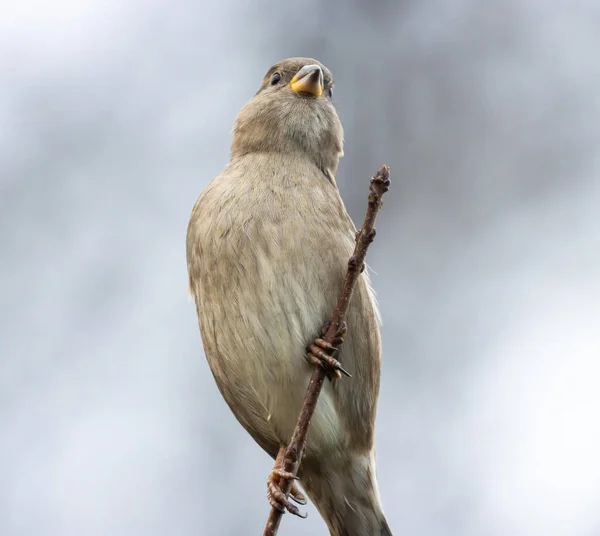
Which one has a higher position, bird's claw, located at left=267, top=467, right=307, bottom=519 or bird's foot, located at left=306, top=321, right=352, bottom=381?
bird's foot, located at left=306, top=321, right=352, bottom=381

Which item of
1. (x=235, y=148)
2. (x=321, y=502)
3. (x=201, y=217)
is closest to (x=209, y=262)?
(x=201, y=217)

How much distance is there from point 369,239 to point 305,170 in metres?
0.99

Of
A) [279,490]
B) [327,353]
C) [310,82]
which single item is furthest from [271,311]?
[310,82]

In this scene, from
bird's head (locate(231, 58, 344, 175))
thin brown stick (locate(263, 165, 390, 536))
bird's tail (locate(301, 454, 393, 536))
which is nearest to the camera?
thin brown stick (locate(263, 165, 390, 536))

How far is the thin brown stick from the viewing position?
93.0 inches

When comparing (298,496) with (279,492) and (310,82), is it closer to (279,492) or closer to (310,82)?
(279,492)

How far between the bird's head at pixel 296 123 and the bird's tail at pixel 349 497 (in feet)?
4.24

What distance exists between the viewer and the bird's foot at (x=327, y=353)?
8.93 feet

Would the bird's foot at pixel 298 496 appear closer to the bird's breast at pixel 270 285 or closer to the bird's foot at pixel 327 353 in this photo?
the bird's breast at pixel 270 285

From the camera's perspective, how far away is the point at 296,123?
11.8ft

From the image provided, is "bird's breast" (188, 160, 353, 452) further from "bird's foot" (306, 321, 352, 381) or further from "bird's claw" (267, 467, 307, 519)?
"bird's claw" (267, 467, 307, 519)

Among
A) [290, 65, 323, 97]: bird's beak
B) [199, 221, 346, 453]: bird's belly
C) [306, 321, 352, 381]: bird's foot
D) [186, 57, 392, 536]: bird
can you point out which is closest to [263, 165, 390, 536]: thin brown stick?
[306, 321, 352, 381]: bird's foot

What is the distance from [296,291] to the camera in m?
3.00

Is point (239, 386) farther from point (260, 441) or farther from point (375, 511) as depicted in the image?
point (375, 511)
